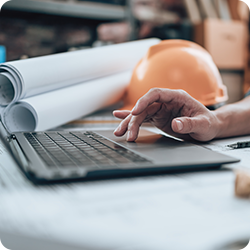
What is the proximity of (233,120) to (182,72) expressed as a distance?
26cm

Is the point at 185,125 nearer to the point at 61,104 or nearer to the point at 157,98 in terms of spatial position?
the point at 157,98

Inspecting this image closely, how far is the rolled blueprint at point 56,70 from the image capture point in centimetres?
73

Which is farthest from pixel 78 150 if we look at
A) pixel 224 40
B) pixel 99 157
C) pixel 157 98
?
pixel 224 40

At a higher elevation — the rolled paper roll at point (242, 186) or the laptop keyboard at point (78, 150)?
the laptop keyboard at point (78, 150)

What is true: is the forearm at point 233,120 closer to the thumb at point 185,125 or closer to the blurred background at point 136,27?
the thumb at point 185,125

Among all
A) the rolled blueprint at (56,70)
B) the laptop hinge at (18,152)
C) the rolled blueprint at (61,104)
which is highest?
the rolled blueprint at (56,70)

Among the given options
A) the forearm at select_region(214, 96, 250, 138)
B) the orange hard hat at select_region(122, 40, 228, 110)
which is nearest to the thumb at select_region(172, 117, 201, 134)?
the forearm at select_region(214, 96, 250, 138)

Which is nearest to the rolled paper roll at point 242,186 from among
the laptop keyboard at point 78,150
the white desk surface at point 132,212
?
the white desk surface at point 132,212

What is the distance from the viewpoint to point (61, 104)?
0.83 m

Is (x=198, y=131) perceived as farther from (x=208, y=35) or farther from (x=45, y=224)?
(x=208, y=35)

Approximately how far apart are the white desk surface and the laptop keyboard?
4cm

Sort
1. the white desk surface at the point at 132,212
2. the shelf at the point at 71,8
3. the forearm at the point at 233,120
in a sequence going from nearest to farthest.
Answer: the white desk surface at the point at 132,212
the forearm at the point at 233,120
the shelf at the point at 71,8

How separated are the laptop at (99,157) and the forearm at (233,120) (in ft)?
0.52

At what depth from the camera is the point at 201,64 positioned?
913 millimetres
